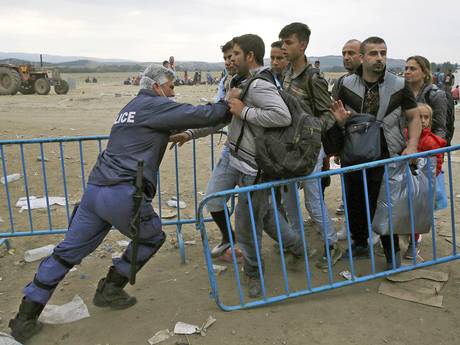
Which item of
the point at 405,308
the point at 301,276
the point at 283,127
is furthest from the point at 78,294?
the point at 405,308

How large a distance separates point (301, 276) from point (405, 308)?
33.0 inches

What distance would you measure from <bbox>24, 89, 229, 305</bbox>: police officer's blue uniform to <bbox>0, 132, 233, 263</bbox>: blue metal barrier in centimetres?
123

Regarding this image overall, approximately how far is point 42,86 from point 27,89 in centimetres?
77

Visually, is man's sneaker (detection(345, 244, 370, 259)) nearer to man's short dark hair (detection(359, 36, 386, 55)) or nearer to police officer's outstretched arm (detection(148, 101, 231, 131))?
man's short dark hair (detection(359, 36, 386, 55))

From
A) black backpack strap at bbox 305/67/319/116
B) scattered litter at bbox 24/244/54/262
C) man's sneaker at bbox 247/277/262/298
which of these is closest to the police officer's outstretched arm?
black backpack strap at bbox 305/67/319/116

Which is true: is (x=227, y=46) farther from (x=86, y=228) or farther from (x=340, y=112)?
(x=86, y=228)

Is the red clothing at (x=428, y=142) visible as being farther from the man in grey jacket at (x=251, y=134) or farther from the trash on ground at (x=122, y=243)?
the trash on ground at (x=122, y=243)

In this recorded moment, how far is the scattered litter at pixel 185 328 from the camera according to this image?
9.70 feet

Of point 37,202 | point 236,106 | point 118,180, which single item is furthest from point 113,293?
point 37,202

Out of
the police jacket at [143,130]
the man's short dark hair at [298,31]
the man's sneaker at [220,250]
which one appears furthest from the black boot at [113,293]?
the man's short dark hair at [298,31]

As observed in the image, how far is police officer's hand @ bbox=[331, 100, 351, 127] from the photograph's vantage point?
3447 mm

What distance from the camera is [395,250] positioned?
11.8ft

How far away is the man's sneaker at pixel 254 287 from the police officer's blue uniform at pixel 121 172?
103cm

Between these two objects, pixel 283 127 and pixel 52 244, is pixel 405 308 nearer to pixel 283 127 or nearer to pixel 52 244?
pixel 283 127
